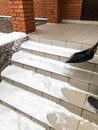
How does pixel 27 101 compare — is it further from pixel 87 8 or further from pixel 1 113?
pixel 87 8

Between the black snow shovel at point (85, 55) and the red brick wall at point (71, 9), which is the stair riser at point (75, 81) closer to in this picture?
the black snow shovel at point (85, 55)

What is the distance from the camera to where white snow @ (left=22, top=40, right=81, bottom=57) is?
235 cm

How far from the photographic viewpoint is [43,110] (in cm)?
191

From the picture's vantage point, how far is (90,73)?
204 centimetres

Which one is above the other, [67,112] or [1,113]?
[67,112]

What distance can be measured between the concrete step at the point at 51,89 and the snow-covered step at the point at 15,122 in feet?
1.36

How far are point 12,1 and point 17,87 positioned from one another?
1.68 m

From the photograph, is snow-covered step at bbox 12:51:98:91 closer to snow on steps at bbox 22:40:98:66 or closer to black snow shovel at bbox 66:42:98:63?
snow on steps at bbox 22:40:98:66

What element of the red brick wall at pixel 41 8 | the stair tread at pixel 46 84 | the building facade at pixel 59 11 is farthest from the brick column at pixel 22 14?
the red brick wall at pixel 41 8

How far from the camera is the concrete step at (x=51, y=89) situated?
1808 mm

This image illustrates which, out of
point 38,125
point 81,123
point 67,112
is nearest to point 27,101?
point 38,125

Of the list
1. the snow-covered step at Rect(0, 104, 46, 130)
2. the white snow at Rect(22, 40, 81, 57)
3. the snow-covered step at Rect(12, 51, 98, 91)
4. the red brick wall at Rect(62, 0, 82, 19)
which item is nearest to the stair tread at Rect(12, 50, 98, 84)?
the snow-covered step at Rect(12, 51, 98, 91)

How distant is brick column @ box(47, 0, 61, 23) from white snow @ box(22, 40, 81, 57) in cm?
152

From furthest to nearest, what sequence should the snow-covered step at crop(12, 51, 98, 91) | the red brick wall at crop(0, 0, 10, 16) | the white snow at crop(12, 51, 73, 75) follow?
the red brick wall at crop(0, 0, 10, 16) < the white snow at crop(12, 51, 73, 75) < the snow-covered step at crop(12, 51, 98, 91)
